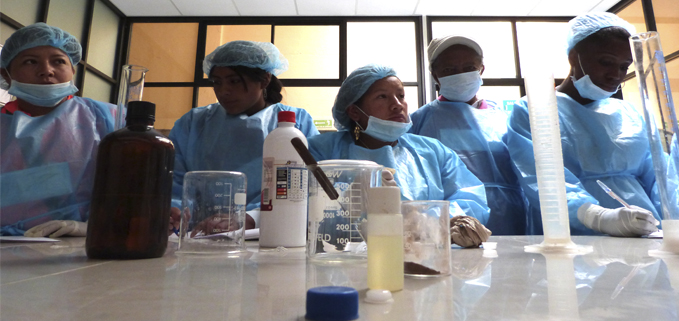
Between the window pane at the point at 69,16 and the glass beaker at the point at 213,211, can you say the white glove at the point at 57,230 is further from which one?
the window pane at the point at 69,16

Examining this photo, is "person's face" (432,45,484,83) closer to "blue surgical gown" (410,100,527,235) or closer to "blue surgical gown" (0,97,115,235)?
"blue surgical gown" (410,100,527,235)

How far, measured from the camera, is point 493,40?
401 cm

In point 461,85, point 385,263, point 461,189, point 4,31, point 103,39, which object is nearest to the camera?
point 385,263

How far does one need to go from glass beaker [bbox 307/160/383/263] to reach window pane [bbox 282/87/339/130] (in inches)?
126

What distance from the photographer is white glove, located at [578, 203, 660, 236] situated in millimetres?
1062

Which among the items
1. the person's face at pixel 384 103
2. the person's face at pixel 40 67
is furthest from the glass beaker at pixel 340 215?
the person's face at pixel 40 67

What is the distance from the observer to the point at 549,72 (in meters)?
0.75

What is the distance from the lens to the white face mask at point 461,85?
184 centimetres

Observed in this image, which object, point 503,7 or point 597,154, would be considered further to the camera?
point 503,7

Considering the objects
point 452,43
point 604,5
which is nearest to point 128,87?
point 452,43

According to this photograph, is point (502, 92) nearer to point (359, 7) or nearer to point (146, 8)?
point (359, 7)

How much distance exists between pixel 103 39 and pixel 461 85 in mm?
3598

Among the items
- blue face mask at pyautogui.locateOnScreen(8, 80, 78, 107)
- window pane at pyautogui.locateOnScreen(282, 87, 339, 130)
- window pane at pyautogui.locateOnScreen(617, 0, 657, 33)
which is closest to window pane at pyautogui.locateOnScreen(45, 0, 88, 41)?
window pane at pyautogui.locateOnScreen(282, 87, 339, 130)

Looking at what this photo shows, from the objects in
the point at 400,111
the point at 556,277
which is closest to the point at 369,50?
the point at 400,111
